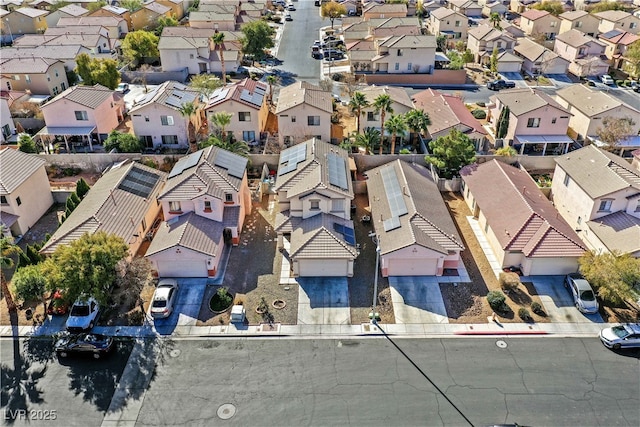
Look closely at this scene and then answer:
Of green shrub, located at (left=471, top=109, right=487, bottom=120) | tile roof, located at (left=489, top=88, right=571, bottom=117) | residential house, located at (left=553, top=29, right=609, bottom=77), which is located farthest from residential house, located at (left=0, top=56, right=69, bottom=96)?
residential house, located at (left=553, top=29, right=609, bottom=77)

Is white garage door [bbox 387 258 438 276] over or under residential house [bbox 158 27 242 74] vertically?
under

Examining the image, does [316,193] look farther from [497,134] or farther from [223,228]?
[497,134]

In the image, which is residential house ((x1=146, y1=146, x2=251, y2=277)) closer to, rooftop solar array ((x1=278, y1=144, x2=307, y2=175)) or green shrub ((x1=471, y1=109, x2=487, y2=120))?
rooftop solar array ((x1=278, y1=144, x2=307, y2=175))

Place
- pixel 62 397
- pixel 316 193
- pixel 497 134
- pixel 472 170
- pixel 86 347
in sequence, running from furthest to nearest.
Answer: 1. pixel 497 134
2. pixel 472 170
3. pixel 316 193
4. pixel 86 347
5. pixel 62 397

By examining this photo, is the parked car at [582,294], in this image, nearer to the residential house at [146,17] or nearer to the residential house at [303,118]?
the residential house at [303,118]

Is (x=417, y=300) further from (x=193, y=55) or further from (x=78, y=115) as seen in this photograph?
(x=193, y=55)

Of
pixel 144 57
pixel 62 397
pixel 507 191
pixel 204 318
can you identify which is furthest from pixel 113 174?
pixel 144 57

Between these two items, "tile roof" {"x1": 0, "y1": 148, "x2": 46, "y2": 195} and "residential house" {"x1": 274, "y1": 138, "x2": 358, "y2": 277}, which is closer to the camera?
"residential house" {"x1": 274, "y1": 138, "x2": 358, "y2": 277}
